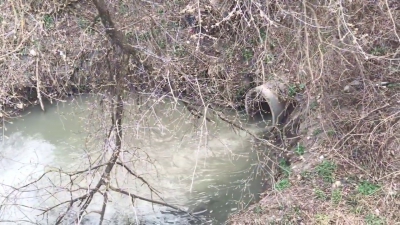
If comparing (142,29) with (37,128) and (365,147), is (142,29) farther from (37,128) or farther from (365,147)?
(37,128)

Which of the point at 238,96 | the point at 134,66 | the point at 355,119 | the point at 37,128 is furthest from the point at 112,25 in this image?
the point at 37,128

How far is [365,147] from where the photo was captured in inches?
182

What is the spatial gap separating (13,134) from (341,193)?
5.73 m

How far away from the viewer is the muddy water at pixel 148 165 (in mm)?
4613

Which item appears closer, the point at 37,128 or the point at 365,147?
the point at 365,147

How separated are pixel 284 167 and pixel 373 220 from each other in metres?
1.36

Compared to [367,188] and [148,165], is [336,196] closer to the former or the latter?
[367,188]

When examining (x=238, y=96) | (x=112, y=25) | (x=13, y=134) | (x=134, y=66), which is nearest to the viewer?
(x=112, y=25)

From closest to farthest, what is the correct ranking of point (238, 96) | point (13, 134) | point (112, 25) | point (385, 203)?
point (385, 203) → point (112, 25) → point (238, 96) → point (13, 134)

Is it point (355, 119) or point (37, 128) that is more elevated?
point (37, 128)

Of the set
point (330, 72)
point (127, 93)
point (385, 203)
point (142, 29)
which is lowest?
point (385, 203)

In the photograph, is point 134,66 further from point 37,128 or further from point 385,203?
point 37,128

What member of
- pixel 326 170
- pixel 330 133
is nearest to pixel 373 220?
pixel 326 170

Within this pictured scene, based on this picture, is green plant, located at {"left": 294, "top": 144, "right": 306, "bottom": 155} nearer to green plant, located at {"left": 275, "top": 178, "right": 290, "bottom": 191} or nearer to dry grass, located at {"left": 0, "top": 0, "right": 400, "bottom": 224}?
dry grass, located at {"left": 0, "top": 0, "right": 400, "bottom": 224}
